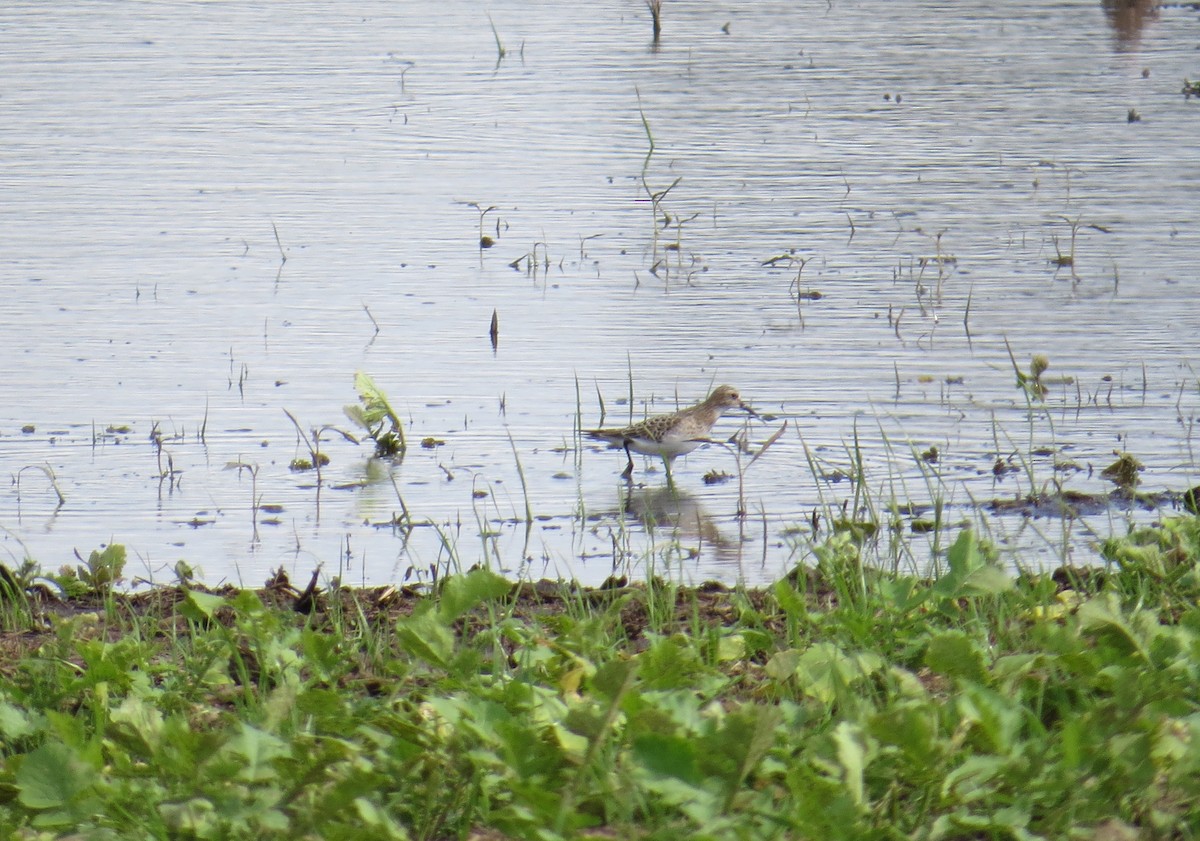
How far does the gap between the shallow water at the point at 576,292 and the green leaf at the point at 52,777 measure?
182 centimetres

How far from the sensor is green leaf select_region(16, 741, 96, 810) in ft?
10.2

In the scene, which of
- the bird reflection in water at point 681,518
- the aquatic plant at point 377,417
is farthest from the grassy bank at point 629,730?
the aquatic plant at point 377,417

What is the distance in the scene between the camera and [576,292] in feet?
31.1

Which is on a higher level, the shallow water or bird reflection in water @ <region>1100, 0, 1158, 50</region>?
bird reflection in water @ <region>1100, 0, 1158, 50</region>

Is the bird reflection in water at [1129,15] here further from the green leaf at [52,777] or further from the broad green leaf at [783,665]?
the green leaf at [52,777]

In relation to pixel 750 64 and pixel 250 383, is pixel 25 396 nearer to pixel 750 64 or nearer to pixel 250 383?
pixel 250 383

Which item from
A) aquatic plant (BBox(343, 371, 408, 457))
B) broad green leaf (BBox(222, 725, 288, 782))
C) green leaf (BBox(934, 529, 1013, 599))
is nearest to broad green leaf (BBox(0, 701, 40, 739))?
broad green leaf (BBox(222, 725, 288, 782))

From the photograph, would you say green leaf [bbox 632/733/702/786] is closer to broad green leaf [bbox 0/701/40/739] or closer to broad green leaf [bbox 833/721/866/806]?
broad green leaf [bbox 833/721/866/806]

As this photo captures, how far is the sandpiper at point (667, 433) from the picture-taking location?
6797mm

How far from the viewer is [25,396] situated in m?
7.67

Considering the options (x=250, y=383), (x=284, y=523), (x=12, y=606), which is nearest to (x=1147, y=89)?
(x=250, y=383)

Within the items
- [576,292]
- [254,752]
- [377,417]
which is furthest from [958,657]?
[576,292]

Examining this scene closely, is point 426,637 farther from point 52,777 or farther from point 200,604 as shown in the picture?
point 52,777

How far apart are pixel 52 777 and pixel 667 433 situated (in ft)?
12.9
